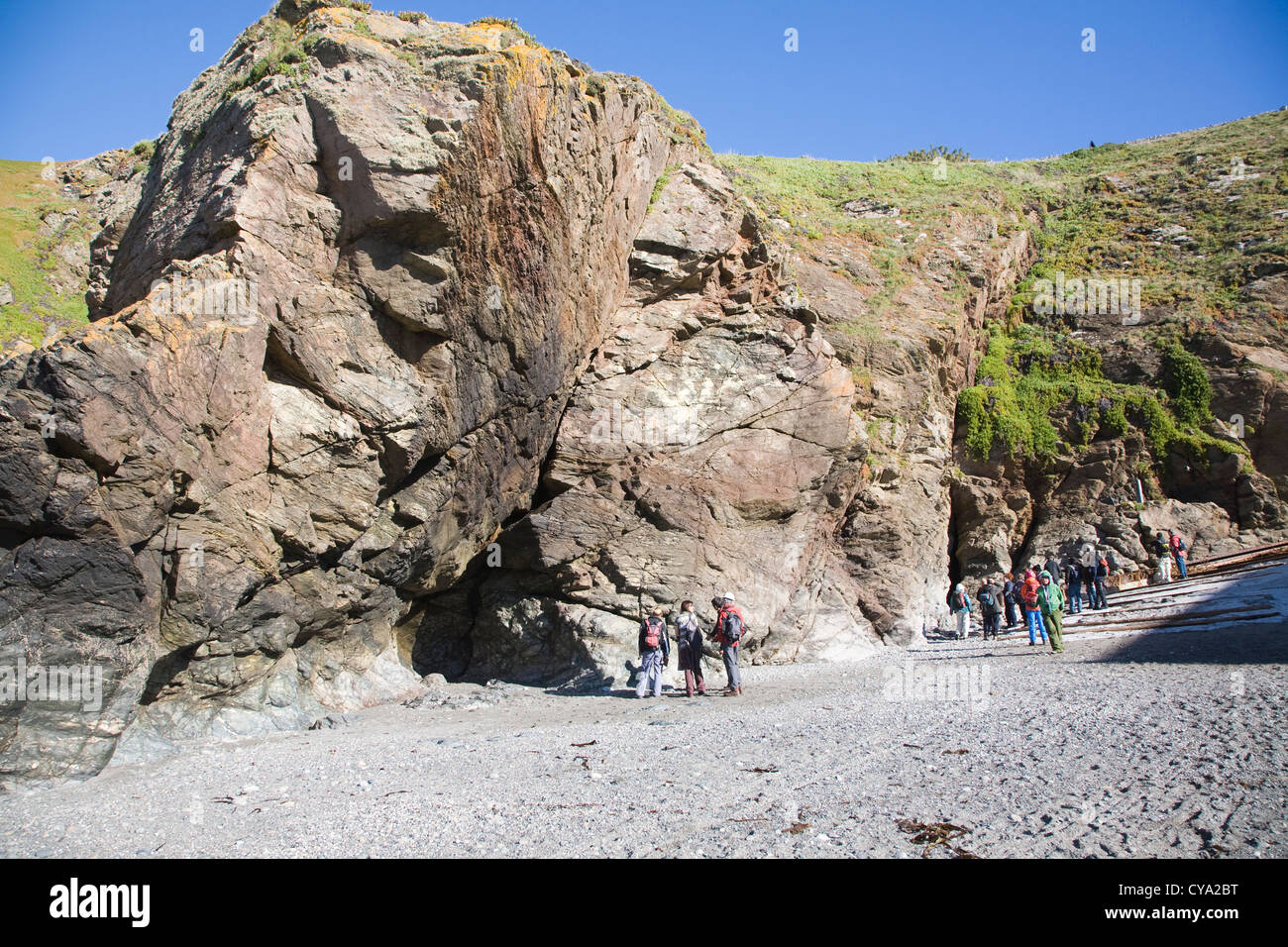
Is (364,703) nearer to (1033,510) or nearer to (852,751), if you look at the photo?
(852,751)

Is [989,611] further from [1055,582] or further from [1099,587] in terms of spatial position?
[1099,587]

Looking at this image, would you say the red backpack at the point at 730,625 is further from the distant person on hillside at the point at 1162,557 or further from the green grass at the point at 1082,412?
the green grass at the point at 1082,412

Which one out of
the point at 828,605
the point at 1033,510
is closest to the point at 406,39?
the point at 828,605

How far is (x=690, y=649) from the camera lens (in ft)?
44.3

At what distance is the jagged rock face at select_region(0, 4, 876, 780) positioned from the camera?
9594mm

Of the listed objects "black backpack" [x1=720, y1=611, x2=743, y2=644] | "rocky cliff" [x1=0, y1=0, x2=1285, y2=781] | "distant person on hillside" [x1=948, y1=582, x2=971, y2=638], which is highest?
"rocky cliff" [x1=0, y1=0, x2=1285, y2=781]

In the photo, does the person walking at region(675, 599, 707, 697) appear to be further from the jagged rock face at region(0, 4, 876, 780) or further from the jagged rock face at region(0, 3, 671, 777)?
the jagged rock face at region(0, 3, 671, 777)

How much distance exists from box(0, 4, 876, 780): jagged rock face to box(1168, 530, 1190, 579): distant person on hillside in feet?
34.3

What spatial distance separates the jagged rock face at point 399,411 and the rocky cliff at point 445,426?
0.19ft

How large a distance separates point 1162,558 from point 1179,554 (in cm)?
47

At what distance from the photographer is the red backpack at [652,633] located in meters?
13.8

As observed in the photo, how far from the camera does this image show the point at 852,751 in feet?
25.4

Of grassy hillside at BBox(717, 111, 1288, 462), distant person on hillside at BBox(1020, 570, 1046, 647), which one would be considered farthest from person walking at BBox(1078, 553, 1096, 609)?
grassy hillside at BBox(717, 111, 1288, 462)

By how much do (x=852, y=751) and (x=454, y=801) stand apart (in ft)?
13.3
